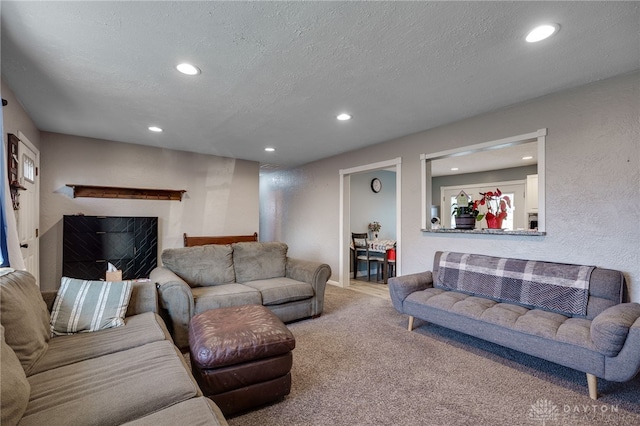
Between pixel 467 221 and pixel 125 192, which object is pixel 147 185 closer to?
pixel 125 192

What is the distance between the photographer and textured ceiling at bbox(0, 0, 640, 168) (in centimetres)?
168

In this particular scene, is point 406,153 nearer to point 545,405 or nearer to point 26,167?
point 545,405

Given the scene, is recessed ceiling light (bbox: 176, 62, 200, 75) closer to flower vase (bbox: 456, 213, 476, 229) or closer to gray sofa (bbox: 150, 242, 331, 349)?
gray sofa (bbox: 150, 242, 331, 349)

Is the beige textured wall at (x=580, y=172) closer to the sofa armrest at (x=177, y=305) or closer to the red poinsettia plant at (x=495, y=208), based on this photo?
the red poinsettia plant at (x=495, y=208)

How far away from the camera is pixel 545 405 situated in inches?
74.4

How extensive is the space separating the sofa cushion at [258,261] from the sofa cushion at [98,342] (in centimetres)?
155

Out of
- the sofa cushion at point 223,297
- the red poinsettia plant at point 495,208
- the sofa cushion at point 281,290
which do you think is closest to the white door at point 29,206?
the sofa cushion at point 223,297

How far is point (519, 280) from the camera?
275cm

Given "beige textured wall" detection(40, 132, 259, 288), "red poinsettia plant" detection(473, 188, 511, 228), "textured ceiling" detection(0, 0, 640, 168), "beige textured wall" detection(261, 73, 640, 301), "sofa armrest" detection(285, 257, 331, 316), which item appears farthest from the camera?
"beige textured wall" detection(40, 132, 259, 288)

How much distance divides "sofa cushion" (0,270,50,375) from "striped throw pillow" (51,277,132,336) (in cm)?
12

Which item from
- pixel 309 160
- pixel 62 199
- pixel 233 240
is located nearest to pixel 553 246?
pixel 309 160

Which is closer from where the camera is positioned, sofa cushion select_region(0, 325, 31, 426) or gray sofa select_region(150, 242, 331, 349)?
sofa cushion select_region(0, 325, 31, 426)

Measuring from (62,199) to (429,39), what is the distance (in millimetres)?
4962

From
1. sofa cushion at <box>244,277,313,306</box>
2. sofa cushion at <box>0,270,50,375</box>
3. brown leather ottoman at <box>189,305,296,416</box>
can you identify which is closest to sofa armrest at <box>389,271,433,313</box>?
sofa cushion at <box>244,277,313,306</box>
